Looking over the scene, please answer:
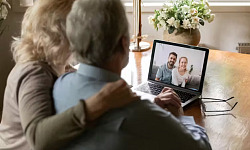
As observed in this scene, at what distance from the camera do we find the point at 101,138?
37.2 inches

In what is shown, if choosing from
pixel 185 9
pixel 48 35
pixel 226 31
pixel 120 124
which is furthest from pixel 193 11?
pixel 120 124

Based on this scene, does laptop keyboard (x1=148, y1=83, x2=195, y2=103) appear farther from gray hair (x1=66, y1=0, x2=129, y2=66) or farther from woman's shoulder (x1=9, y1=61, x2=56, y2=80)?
gray hair (x1=66, y1=0, x2=129, y2=66)

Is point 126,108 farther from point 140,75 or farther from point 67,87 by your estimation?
point 140,75

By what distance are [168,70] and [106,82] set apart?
786mm

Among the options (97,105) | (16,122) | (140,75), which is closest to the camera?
(97,105)

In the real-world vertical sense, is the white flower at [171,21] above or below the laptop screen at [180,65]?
above

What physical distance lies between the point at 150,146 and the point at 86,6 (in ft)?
1.35

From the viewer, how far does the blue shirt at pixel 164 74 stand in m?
1.73

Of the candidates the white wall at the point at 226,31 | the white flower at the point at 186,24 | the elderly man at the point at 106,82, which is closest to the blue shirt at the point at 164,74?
the white flower at the point at 186,24

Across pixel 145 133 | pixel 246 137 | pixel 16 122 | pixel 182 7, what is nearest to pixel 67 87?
pixel 145 133

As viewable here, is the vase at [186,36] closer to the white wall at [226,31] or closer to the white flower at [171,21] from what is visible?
the white flower at [171,21]

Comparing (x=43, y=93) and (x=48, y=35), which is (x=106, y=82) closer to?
(x=43, y=93)

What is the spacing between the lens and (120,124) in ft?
3.04

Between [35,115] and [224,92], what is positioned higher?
[35,115]
